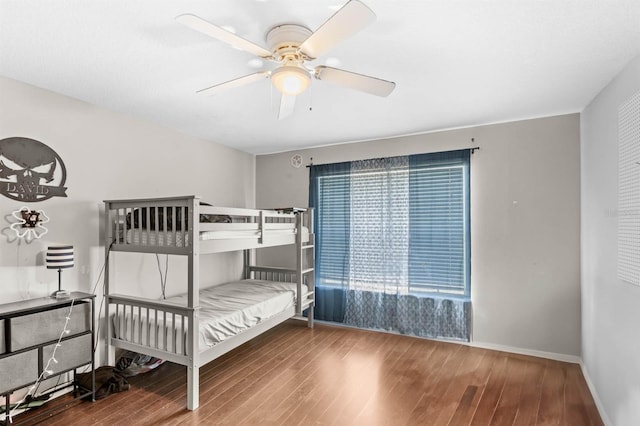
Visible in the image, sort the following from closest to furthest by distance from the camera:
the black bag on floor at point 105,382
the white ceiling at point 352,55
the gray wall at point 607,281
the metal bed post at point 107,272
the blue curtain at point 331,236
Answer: the white ceiling at point 352,55
the gray wall at point 607,281
the black bag on floor at point 105,382
the metal bed post at point 107,272
the blue curtain at point 331,236

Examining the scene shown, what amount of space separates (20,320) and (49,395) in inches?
31.7

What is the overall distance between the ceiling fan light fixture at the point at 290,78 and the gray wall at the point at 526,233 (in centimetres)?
255

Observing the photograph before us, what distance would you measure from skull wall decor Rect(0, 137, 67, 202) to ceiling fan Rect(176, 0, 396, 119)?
1.58 m

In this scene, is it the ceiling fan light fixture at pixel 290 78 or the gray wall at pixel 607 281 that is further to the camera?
the gray wall at pixel 607 281

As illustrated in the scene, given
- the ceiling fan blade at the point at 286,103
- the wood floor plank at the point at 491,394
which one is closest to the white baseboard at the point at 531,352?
the wood floor plank at the point at 491,394

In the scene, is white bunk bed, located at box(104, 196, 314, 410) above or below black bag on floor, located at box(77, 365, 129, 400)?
above

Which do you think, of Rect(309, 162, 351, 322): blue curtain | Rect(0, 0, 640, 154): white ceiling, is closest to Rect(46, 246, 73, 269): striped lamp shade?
Rect(0, 0, 640, 154): white ceiling

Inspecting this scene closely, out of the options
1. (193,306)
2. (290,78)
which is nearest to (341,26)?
(290,78)

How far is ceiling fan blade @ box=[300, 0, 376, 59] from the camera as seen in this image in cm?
129

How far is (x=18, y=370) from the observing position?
6.97 ft

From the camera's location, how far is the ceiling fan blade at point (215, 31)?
134 centimetres

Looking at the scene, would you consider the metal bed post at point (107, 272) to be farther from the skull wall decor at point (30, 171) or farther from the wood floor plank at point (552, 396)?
the wood floor plank at point (552, 396)

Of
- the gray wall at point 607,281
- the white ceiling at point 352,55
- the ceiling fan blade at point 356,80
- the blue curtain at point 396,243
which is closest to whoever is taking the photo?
the white ceiling at point 352,55

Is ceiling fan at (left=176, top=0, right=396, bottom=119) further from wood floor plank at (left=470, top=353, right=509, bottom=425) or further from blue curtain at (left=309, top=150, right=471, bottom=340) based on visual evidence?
wood floor plank at (left=470, top=353, right=509, bottom=425)
